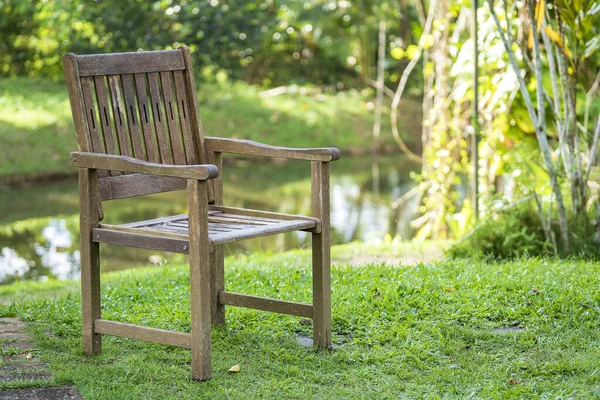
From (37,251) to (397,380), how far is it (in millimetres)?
4801

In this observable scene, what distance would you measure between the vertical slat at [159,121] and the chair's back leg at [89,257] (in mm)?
440

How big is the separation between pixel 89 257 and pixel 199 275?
547mm

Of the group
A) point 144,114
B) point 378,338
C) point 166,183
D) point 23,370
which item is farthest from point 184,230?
point 378,338

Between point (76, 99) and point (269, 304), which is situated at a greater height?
point (76, 99)

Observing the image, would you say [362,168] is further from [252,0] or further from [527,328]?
[527,328]

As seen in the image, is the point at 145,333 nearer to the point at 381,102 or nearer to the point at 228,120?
the point at 381,102

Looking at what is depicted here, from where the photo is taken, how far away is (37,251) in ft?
23.2

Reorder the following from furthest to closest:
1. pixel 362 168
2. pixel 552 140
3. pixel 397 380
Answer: pixel 362 168
pixel 552 140
pixel 397 380

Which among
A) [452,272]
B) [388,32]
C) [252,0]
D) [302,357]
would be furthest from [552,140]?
[388,32]

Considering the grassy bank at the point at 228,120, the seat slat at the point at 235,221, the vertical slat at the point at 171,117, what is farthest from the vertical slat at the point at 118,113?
the grassy bank at the point at 228,120

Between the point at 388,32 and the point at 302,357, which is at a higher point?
the point at 388,32

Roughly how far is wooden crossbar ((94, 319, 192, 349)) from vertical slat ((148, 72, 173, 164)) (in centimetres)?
75

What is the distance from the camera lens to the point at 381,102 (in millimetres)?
12578

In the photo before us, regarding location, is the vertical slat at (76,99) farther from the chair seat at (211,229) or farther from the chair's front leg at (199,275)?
the chair's front leg at (199,275)
